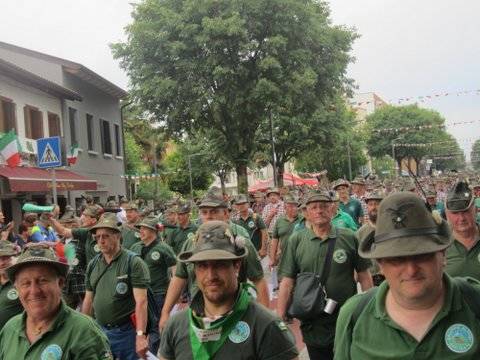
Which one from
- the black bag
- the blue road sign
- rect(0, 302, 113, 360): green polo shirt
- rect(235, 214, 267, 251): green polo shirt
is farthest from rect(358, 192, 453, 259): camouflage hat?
the blue road sign

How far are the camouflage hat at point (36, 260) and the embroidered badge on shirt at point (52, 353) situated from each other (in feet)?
1.53

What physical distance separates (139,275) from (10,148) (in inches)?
562

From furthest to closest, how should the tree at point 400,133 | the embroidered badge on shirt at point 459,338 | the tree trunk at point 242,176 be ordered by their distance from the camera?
the tree at point 400,133, the tree trunk at point 242,176, the embroidered badge on shirt at point 459,338

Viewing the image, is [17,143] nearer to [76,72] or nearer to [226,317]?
[76,72]

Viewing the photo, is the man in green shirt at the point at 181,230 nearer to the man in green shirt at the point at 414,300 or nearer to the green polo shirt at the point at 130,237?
the green polo shirt at the point at 130,237

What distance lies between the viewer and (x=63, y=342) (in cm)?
335

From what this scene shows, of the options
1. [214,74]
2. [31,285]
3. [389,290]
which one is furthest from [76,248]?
[214,74]

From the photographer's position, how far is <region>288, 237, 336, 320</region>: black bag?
16.2 ft

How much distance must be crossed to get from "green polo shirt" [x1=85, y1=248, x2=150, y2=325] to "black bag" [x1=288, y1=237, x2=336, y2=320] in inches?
57.9

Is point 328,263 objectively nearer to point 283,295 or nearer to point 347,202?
point 283,295

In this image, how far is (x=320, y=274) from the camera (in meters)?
5.16

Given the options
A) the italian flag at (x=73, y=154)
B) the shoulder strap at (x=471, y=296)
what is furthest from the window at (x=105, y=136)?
the shoulder strap at (x=471, y=296)

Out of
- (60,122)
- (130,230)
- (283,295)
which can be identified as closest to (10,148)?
(60,122)

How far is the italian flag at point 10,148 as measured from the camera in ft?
60.7
